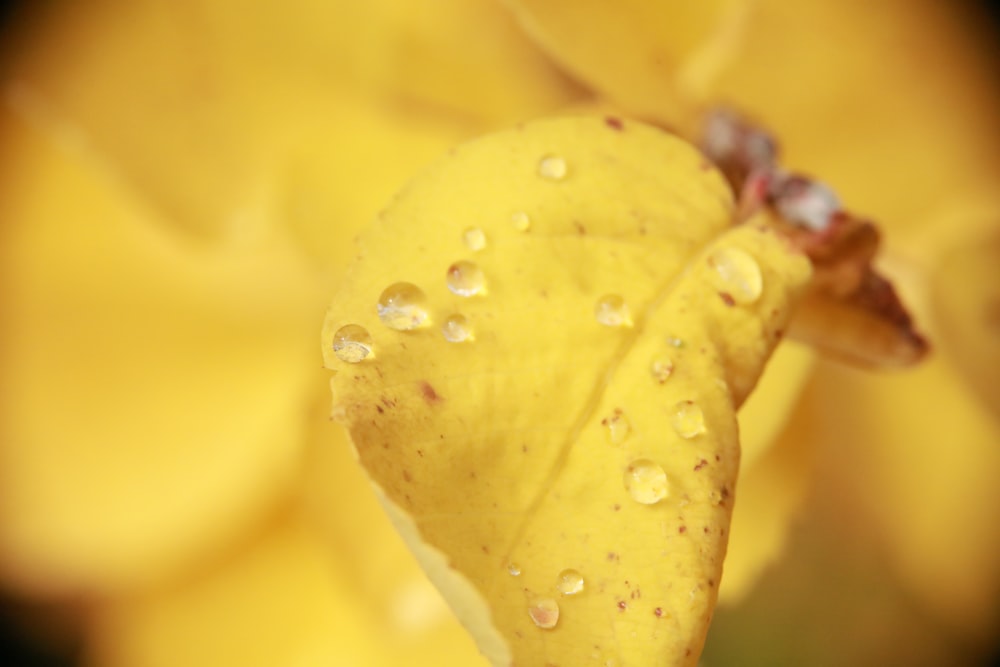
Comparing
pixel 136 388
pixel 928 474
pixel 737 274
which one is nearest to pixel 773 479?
pixel 928 474

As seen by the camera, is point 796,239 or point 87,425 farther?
point 87,425

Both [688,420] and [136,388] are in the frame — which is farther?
[136,388]

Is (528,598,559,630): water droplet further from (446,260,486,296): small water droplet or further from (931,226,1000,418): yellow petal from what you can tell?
(931,226,1000,418): yellow petal

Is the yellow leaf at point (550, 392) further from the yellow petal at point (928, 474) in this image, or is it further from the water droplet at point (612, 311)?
Result: the yellow petal at point (928, 474)

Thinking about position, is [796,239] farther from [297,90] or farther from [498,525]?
[297,90]

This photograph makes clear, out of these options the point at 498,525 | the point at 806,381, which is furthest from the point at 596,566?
the point at 806,381

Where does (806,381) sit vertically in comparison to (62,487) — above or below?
above

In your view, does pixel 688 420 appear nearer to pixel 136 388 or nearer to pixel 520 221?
pixel 520 221

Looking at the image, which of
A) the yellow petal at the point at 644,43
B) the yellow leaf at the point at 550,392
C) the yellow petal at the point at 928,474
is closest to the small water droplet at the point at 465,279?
the yellow leaf at the point at 550,392
